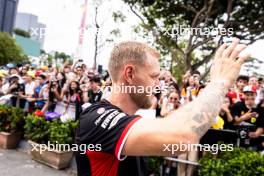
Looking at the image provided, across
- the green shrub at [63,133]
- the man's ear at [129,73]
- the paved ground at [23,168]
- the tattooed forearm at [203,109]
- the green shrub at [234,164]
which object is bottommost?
the paved ground at [23,168]

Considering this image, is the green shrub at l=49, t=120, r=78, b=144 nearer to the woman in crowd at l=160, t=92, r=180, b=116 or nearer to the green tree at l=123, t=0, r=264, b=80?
the woman in crowd at l=160, t=92, r=180, b=116

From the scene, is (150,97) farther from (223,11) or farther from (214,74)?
(223,11)

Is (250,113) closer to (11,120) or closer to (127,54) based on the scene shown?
(127,54)

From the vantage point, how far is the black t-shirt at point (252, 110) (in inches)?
196

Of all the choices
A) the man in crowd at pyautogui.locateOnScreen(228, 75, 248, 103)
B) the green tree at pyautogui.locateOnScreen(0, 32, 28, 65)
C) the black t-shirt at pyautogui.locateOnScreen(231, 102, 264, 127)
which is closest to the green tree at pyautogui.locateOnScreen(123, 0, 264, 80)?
the man in crowd at pyautogui.locateOnScreen(228, 75, 248, 103)

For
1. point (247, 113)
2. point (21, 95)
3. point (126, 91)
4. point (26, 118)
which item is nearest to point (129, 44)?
point (126, 91)

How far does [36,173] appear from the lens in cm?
583

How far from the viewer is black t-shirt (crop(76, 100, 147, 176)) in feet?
4.07

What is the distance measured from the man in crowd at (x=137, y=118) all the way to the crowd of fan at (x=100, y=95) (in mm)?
1896

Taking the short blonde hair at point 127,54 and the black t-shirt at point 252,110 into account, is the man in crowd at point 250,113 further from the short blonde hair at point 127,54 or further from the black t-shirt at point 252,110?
the short blonde hair at point 127,54

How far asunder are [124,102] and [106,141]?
1.06 feet

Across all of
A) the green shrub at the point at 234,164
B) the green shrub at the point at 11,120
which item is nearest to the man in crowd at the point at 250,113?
the green shrub at the point at 234,164

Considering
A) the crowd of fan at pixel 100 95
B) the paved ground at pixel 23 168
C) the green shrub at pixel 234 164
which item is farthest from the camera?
the paved ground at pixel 23 168

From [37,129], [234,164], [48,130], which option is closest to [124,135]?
[234,164]
